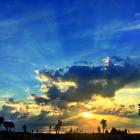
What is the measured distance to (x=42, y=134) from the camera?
199m

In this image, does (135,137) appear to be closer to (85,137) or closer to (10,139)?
(85,137)

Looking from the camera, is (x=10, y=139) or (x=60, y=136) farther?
(x=60, y=136)

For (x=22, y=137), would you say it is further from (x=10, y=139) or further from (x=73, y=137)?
(x=73, y=137)

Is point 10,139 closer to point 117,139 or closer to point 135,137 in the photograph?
point 117,139

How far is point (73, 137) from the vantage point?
18412cm

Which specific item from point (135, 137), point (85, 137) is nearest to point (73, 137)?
point (85, 137)

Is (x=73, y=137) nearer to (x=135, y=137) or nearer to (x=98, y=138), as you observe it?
(x=98, y=138)

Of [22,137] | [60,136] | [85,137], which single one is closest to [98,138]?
[85,137]

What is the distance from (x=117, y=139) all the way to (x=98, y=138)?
9.57m

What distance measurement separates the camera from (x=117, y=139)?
184 meters

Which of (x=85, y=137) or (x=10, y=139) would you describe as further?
(x=85, y=137)

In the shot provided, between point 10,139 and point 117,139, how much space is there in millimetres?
47527

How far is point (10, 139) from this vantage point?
173375 millimetres

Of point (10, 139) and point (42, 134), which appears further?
point (42, 134)
